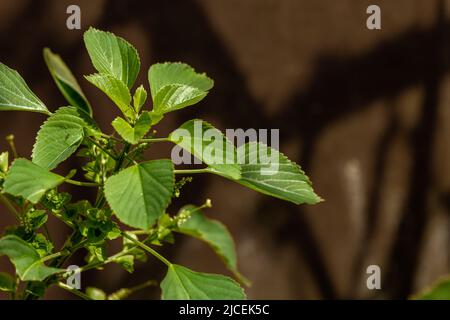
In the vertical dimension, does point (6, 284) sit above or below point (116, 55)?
below

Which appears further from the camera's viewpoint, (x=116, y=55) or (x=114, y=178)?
(x=116, y=55)

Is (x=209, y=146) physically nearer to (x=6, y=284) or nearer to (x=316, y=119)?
(x=6, y=284)

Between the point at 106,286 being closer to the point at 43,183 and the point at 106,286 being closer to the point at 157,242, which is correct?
the point at 157,242

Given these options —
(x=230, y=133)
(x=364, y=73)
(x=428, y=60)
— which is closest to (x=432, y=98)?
(x=428, y=60)

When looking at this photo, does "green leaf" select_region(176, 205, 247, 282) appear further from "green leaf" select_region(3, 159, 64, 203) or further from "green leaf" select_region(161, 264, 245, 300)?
"green leaf" select_region(3, 159, 64, 203)

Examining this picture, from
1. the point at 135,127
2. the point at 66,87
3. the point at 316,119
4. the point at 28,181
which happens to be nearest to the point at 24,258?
the point at 28,181

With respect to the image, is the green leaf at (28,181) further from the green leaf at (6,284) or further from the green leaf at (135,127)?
the green leaf at (6,284)

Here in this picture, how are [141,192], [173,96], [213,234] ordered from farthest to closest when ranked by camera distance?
1. [213,234]
2. [173,96]
3. [141,192]
